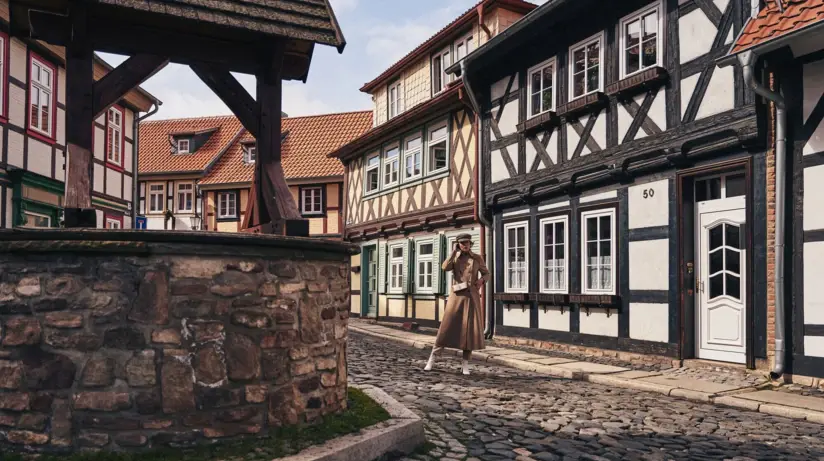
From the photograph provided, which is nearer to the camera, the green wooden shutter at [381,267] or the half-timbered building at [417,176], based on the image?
the half-timbered building at [417,176]

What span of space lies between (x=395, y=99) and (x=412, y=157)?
314 centimetres

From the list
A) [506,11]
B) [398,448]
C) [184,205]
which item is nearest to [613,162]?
[506,11]

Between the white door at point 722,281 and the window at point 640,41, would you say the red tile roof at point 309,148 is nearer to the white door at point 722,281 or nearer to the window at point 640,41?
the window at point 640,41

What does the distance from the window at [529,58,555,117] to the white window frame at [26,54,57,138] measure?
9901 mm

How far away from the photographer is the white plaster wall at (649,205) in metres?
10.5

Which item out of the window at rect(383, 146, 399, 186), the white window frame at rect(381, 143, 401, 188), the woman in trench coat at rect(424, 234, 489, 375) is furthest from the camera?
the window at rect(383, 146, 399, 186)

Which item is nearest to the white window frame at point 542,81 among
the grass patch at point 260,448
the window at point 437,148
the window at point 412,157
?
the window at point 437,148

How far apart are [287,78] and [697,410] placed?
4850mm

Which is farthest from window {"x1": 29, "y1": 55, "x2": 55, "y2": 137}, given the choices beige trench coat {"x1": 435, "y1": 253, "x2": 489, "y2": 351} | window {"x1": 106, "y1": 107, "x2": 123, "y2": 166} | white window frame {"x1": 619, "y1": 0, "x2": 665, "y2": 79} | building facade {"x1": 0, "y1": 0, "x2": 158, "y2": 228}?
white window frame {"x1": 619, "y1": 0, "x2": 665, "y2": 79}

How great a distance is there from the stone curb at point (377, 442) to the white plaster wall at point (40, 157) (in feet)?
41.0

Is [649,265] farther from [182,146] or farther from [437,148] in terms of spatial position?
[182,146]

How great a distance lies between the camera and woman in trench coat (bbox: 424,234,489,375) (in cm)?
935

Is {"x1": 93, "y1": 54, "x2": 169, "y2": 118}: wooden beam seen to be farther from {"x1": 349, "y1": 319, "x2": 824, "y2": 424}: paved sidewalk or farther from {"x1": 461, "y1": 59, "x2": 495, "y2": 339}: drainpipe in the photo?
{"x1": 461, "y1": 59, "x2": 495, "y2": 339}: drainpipe

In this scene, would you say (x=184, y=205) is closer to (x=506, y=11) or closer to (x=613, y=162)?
(x=506, y=11)
